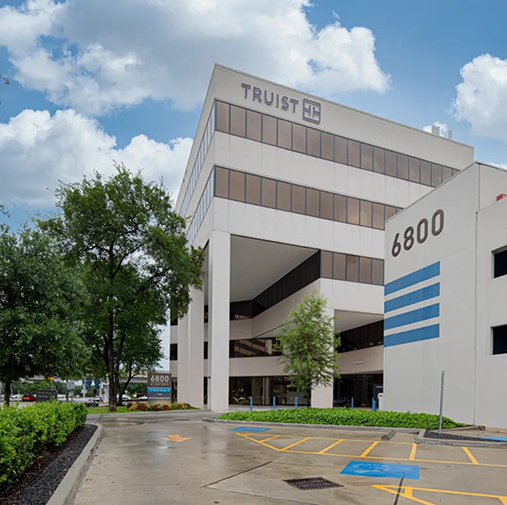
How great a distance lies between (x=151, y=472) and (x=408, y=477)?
5058 mm

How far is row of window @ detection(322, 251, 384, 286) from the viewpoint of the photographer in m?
37.1

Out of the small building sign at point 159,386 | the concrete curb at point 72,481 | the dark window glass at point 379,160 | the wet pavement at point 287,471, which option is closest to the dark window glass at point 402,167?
the dark window glass at point 379,160

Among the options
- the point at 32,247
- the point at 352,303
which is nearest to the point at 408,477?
the point at 32,247

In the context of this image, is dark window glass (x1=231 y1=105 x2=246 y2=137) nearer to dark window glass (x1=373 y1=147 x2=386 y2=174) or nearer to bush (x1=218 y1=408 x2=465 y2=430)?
dark window glass (x1=373 y1=147 x2=386 y2=174)

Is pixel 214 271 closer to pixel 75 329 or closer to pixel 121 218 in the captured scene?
pixel 121 218

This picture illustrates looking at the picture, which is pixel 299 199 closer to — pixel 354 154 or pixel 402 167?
pixel 354 154

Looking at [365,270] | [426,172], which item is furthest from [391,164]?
[365,270]

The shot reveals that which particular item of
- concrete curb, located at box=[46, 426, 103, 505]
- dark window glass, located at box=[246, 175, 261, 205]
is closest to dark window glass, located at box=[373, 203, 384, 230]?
dark window glass, located at box=[246, 175, 261, 205]

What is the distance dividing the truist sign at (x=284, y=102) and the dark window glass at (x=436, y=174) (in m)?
11.0

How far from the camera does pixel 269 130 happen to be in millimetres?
36281

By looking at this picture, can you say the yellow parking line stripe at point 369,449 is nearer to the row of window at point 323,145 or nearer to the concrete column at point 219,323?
the concrete column at point 219,323

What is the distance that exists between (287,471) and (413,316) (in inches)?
587

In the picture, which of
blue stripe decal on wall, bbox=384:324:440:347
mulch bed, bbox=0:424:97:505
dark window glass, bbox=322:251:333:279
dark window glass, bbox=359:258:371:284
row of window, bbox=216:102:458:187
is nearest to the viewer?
mulch bed, bbox=0:424:97:505

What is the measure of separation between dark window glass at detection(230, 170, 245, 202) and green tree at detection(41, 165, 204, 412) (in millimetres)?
4666
